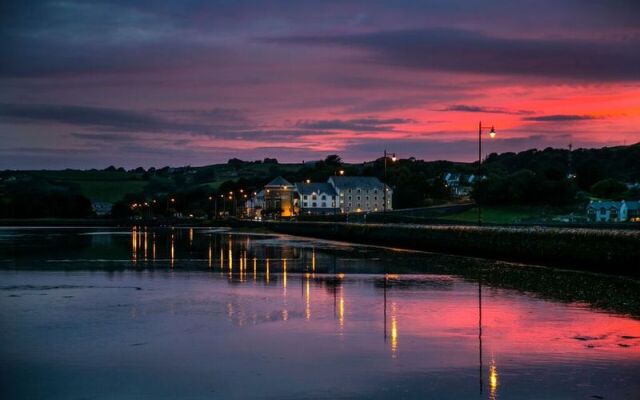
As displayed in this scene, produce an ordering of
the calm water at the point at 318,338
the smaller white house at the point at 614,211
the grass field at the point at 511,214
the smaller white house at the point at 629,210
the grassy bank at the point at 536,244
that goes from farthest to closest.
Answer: the grass field at the point at 511,214
the smaller white house at the point at 614,211
the smaller white house at the point at 629,210
the grassy bank at the point at 536,244
the calm water at the point at 318,338

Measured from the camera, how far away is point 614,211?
435ft

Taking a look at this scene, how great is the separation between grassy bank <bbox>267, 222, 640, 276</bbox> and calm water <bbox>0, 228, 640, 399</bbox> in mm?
3595

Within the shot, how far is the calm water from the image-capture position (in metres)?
10.9

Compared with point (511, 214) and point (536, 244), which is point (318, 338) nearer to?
point (536, 244)

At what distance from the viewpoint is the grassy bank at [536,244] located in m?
31.4

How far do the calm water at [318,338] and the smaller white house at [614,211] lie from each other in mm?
107865

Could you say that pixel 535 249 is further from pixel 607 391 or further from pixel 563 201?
pixel 563 201

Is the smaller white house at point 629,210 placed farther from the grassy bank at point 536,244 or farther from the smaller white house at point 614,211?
the grassy bank at point 536,244

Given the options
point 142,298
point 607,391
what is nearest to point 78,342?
point 142,298

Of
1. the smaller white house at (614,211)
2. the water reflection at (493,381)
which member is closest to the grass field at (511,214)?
the smaller white house at (614,211)

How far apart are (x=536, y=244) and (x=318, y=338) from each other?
86.1 ft

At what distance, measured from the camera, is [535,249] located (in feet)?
128

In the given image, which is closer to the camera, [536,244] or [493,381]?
[493,381]

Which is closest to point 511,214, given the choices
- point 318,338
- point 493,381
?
point 318,338
